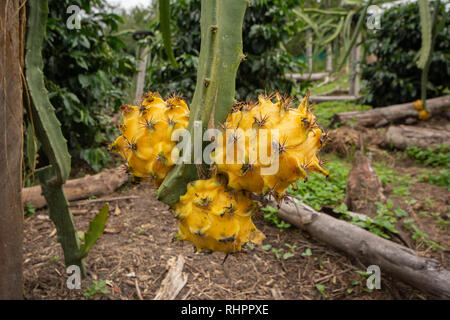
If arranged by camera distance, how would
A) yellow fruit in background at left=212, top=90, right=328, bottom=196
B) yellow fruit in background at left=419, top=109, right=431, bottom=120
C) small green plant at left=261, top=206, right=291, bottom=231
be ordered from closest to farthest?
1. yellow fruit in background at left=212, top=90, right=328, bottom=196
2. small green plant at left=261, top=206, right=291, bottom=231
3. yellow fruit in background at left=419, top=109, right=431, bottom=120

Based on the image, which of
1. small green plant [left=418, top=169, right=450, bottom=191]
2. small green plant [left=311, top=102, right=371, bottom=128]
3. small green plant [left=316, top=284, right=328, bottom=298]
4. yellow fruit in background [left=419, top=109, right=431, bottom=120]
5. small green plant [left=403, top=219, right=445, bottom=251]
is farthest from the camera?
small green plant [left=311, top=102, right=371, bottom=128]

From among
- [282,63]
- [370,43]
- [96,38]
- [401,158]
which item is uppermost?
[370,43]

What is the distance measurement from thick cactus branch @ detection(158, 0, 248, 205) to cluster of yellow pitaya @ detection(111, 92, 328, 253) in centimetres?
3

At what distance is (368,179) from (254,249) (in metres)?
1.25

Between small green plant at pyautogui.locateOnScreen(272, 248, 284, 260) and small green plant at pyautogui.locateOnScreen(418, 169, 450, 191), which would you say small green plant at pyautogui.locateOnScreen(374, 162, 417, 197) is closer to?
small green plant at pyautogui.locateOnScreen(418, 169, 450, 191)

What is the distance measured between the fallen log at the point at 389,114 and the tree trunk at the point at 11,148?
4.35m

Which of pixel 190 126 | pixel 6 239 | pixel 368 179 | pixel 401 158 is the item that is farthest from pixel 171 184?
pixel 401 158

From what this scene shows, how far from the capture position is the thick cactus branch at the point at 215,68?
583mm

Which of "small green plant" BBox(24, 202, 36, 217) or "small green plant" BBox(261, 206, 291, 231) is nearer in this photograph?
"small green plant" BBox(261, 206, 291, 231)

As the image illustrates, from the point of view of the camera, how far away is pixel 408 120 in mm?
4617

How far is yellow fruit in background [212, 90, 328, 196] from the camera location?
21.8 inches

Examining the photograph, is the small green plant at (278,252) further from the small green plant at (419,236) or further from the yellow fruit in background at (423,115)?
the yellow fruit in background at (423,115)

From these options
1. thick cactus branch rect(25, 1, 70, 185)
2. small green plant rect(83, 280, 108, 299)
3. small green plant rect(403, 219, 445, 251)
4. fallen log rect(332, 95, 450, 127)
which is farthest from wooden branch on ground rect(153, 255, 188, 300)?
fallen log rect(332, 95, 450, 127)

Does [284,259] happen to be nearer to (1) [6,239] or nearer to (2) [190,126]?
(1) [6,239]
